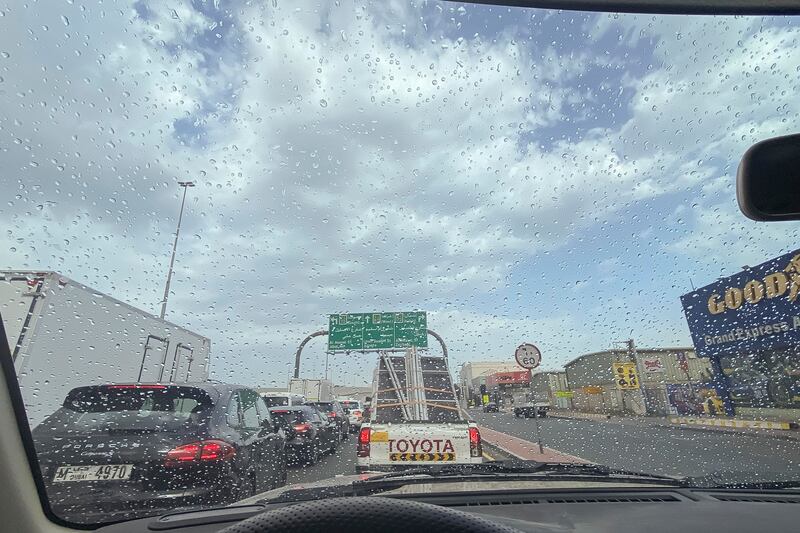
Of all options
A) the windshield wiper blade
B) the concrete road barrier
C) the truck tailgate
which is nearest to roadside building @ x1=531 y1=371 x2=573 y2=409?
the truck tailgate

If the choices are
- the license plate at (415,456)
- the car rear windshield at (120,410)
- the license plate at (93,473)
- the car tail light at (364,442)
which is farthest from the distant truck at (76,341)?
the license plate at (415,456)

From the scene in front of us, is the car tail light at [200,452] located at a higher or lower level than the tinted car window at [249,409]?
lower

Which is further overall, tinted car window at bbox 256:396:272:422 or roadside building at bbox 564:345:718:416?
tinted car window at bbox 256:396:272:422

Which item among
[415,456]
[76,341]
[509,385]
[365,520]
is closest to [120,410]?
[76,341]

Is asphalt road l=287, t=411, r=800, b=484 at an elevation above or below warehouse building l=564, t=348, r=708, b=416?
below

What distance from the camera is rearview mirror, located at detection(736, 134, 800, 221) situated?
2098mm

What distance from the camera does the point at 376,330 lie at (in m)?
6.04

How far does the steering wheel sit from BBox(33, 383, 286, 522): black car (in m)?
1.99

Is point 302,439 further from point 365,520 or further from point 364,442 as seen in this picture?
point 365,520

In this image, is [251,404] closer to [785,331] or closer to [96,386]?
[96,386]

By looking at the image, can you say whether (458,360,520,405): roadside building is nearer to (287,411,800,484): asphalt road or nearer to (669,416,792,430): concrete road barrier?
(287,411,800,484): asphalt road

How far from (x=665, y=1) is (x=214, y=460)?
13.2ft

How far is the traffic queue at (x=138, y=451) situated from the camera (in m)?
2.61

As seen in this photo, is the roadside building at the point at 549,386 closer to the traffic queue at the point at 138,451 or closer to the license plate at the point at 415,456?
the license plate at the point at 415,456
